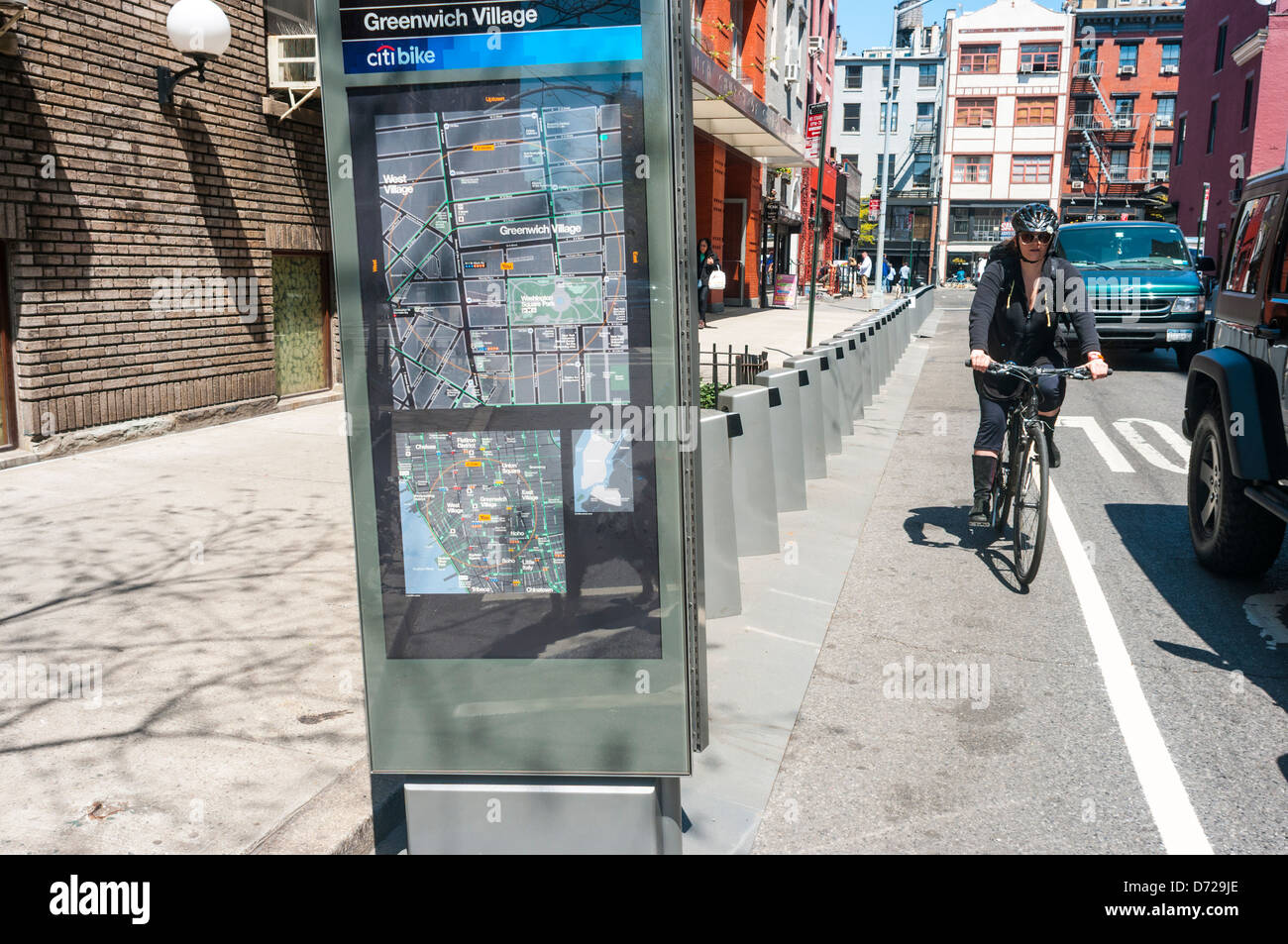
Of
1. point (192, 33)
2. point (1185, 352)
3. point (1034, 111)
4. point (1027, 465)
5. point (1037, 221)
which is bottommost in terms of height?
point (1185, 352)

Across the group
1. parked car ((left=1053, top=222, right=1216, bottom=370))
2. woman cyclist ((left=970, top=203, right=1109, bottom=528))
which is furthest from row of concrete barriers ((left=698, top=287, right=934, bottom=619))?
parked car ((left=1053, top=222, right=1216, bottom=370))

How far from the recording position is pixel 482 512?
3076mm

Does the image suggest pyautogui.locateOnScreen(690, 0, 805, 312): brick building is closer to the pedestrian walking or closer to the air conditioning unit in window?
the pedestrian walking

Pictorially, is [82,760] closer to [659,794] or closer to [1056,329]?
[659,794]

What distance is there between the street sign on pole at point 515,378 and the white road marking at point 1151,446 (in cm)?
868

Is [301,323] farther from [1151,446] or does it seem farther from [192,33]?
[1151,446]

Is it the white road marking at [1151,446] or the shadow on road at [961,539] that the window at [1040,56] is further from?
the shadow on road at [961,539]

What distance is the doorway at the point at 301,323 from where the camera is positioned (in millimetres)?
12992

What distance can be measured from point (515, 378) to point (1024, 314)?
179 inches

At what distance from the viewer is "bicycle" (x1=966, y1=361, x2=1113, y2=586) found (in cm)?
621

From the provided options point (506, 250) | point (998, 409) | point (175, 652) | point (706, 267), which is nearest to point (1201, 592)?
point (998, 409)

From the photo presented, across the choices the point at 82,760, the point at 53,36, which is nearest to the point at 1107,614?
the point at 82,760

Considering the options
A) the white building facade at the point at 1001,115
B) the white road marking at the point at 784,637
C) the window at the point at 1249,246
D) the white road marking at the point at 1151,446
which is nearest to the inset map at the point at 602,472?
the white road marking at the point at 784,637

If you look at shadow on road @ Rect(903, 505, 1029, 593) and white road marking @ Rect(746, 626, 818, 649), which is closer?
white road marking @ Rect(746, 626, 818, 649)
